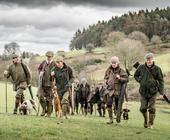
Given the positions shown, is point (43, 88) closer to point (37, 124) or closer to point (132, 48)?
point (37, 124)

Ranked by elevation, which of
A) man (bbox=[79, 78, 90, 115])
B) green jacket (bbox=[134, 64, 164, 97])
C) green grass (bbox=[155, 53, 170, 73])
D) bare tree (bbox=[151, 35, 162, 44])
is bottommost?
man (bbox=[79, 78, 90, 115])

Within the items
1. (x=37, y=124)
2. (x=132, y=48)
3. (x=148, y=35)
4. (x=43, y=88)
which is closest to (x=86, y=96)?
(x=43, y=88)

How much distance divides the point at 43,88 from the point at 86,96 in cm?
1508

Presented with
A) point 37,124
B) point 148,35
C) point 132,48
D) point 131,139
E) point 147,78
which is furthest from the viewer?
point 148,35

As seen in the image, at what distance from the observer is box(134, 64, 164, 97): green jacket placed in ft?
65.5

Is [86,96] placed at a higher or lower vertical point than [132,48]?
lower

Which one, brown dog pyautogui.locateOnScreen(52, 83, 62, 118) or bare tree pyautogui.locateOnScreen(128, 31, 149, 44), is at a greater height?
bare tree pyautogui.locateOnScreen(128, 31, 149, 44)

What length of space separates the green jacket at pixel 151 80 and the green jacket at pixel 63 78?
3.04 metres

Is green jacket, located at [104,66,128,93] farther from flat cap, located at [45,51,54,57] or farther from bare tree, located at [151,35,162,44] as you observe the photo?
bare tree, located at [151,35,162,44]

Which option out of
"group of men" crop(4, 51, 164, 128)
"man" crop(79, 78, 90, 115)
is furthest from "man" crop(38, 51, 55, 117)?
"man" crop(79, 78, 90, 115)

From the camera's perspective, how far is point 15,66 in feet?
75.5

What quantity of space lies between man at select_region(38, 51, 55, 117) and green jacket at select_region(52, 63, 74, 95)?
0.74 meters

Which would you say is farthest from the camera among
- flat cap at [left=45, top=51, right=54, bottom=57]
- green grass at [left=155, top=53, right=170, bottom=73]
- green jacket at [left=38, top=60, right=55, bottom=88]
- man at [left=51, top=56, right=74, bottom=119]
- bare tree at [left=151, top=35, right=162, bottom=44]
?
bare tree at [left=151, top=35, right=162, bottom=44]

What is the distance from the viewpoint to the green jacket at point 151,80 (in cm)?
1995
